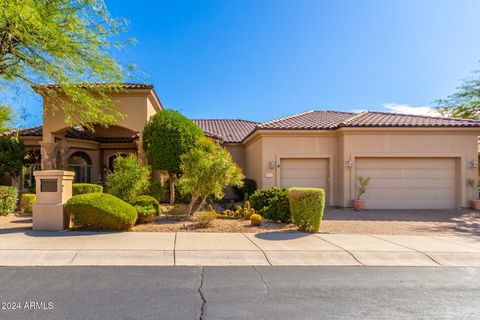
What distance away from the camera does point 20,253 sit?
6641 millimetres

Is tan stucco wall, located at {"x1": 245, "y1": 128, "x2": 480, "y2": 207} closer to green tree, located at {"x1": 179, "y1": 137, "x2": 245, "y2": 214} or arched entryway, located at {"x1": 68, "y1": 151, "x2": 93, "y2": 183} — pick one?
green tree, located at {"x1": 179, "y1": 137, "x2": 245, "y2": 214}

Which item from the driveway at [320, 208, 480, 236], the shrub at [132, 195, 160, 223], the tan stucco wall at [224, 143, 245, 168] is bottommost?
the driveway at [320, 208, 480, 236]

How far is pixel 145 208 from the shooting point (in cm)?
1045

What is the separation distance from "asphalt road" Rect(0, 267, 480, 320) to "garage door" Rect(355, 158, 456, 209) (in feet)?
29.9

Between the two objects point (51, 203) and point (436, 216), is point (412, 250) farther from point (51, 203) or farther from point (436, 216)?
point (51, 203)

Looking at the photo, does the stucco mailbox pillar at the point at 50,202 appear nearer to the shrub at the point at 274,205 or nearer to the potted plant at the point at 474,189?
the shrub at the point at 274,205

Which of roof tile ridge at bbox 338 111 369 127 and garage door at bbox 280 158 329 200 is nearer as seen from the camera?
roof tile ridge at bbox 338 111 369 127

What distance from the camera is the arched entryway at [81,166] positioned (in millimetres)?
19281

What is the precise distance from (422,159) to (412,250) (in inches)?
359

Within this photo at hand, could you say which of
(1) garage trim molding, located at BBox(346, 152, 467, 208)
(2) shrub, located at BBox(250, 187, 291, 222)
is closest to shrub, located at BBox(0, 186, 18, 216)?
(2) shrub, located at BBox(250, 187, 291, 222)

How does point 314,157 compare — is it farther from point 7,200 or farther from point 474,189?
point 7,200

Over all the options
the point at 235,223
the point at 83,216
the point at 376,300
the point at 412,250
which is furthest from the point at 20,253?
the point at 412,250

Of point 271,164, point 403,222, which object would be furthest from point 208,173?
point 403,222

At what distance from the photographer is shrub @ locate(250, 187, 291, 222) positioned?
10.7m
